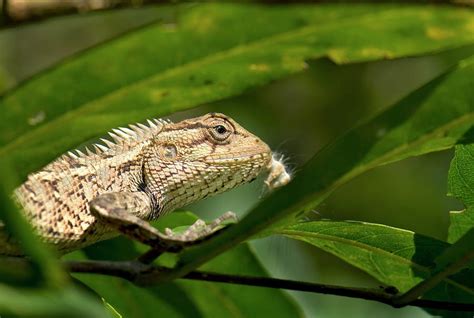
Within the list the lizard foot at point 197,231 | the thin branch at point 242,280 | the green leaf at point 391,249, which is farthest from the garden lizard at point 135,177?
the green leaf at point 391,249

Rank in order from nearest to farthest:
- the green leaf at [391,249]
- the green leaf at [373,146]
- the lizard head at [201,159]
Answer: the green leaf at [373,146], the green leaf at [391,249], the lizard head at [201,159]

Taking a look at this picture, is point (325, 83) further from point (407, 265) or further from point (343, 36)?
point (343, 36)

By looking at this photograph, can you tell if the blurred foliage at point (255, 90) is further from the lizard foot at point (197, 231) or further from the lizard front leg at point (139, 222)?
the lizard foot at point (197, 231)

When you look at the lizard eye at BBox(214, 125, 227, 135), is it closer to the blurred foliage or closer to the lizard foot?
the blurred foliage

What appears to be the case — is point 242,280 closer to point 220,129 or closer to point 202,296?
point 202,296

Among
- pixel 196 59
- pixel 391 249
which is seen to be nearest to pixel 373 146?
pixel 196 59
